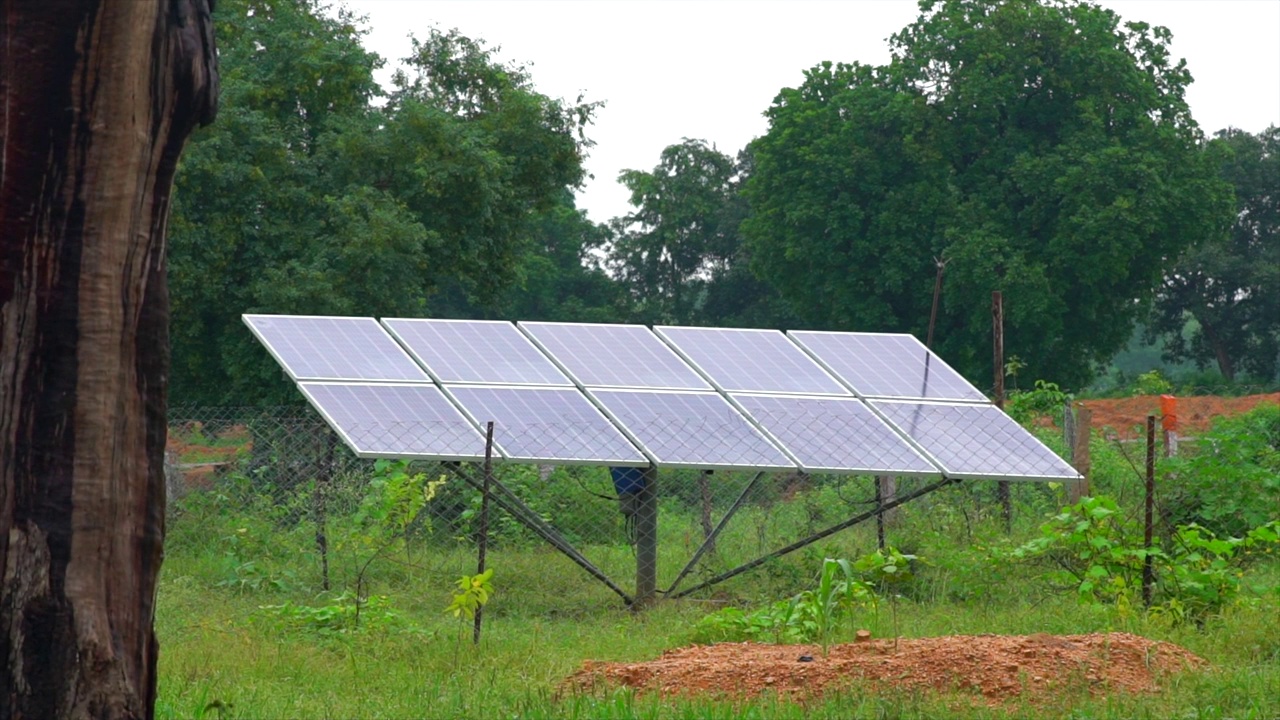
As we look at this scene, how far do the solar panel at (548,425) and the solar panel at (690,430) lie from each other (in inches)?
6.1

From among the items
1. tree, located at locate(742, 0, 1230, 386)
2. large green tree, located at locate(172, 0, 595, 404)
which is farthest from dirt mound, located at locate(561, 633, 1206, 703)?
tree, located at locate(742, 0, 1230, 386)

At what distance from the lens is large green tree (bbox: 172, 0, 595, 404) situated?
22.3 metres

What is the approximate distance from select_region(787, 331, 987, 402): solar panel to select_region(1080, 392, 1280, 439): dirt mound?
17.0 metres

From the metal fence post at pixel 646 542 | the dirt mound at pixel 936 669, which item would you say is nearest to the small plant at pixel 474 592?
the dirt mound at pixel 936 669

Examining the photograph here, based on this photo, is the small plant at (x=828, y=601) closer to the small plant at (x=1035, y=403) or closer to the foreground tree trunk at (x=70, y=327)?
the foreground tree trunk at (x=70, y=327)

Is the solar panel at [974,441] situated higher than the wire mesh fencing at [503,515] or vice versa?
the solar panel at [974,441]

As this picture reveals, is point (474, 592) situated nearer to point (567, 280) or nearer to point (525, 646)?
point (525, 646)

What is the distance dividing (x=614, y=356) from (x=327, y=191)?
1262 cm

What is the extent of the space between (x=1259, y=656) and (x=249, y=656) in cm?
552

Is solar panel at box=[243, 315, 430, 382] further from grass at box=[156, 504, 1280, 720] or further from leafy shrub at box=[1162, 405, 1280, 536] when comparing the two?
leafy shrub at box=[1162, 405, 1280, 536]

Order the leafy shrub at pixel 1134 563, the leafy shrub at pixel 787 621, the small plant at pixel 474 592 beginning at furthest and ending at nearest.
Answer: the leafy shrub at pixel 1134 563 < the leafy shrub at pixel 787 621 < the small plant at pixel 474 592

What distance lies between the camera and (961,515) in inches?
549

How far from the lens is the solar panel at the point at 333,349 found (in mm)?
11227

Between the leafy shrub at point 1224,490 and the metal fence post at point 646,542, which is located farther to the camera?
the leafy shrub at point 1224,490
